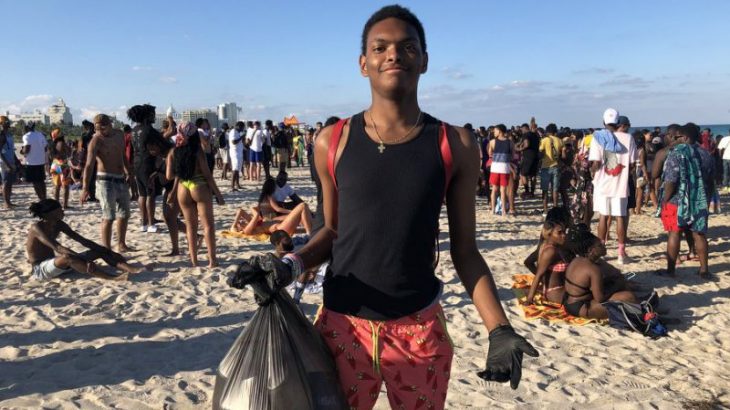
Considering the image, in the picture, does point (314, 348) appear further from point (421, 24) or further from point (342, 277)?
point (421, 24)

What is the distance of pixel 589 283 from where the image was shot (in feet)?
17.5

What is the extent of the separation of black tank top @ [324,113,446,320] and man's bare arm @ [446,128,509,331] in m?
0.06

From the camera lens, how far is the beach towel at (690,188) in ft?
20.8

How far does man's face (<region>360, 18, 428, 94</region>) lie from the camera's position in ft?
5.27

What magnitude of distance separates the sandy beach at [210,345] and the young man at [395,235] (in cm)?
211

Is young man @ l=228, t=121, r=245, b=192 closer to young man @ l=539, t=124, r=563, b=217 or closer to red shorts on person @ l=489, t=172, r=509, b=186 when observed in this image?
red shorts on person @ l=489, t=172, r=509, b=186

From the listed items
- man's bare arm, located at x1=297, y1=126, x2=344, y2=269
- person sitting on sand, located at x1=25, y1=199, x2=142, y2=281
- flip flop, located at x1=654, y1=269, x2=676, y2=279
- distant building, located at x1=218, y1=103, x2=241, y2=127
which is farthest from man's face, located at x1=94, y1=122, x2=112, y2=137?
distant building, located at x1=218, y1=103, x2=241, y2=127

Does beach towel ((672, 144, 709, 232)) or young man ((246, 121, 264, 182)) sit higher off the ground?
young man ((246, 121, 264, 182))

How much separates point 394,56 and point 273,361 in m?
0.95

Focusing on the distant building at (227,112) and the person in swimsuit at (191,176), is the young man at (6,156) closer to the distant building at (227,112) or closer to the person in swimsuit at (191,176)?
the person in swimsuit at (191,176)

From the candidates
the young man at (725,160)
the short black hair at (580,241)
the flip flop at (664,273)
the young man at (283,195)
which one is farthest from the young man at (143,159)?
the young man at (725,160)

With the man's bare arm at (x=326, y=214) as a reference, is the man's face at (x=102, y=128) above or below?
above

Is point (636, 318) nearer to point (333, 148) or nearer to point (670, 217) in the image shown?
point (670, 217)

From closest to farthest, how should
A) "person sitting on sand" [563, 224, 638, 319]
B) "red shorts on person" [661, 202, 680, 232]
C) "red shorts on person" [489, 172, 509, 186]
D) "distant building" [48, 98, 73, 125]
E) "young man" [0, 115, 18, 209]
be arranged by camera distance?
"person sitting on sand" [563, 224, 638, 319]
"red shorts on person" [661, 202, 680, 232]
"young man" [0, 115, 18, 209]
"red shorts on person" [489, 172, 509, 186]
"distant building" [48, 98, 73, 125]
